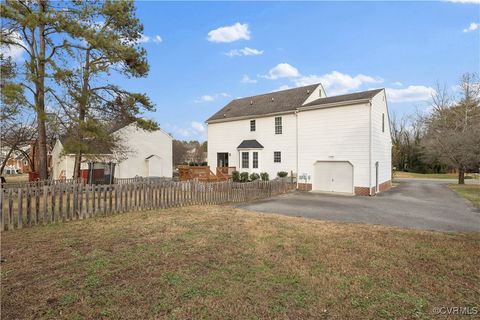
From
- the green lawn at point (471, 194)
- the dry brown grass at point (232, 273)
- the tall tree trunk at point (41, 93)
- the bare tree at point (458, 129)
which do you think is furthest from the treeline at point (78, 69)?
the bare tree at point (458, 129)

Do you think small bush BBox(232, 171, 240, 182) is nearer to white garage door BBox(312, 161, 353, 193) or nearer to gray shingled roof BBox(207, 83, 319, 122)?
gray shingled roof BBox(207, 83, 319, 122)

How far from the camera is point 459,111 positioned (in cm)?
3447

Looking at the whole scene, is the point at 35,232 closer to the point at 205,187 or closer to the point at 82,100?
the point at 205,187

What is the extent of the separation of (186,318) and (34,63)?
527 inches

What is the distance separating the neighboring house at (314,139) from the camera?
59.5ft

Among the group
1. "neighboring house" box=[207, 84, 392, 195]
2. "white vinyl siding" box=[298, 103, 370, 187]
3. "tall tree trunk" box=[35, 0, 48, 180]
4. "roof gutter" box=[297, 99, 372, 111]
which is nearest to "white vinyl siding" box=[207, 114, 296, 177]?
"neighboring house" box=[207, 84, 392, 195]

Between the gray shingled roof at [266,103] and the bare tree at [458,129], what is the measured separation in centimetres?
1376

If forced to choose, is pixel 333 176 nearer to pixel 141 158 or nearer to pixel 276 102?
pixel 276 102

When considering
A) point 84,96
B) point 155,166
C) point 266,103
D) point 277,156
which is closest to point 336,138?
point 277,156

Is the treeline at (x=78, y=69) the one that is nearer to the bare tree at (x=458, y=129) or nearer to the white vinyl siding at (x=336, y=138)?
the white vinyl siding at (x=336, y=138)

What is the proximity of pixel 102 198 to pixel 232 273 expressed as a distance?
24.5ft

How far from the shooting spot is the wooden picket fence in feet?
24.8

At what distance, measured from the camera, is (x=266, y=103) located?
25812 mm

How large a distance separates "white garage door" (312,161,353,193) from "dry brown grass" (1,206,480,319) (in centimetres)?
1161
